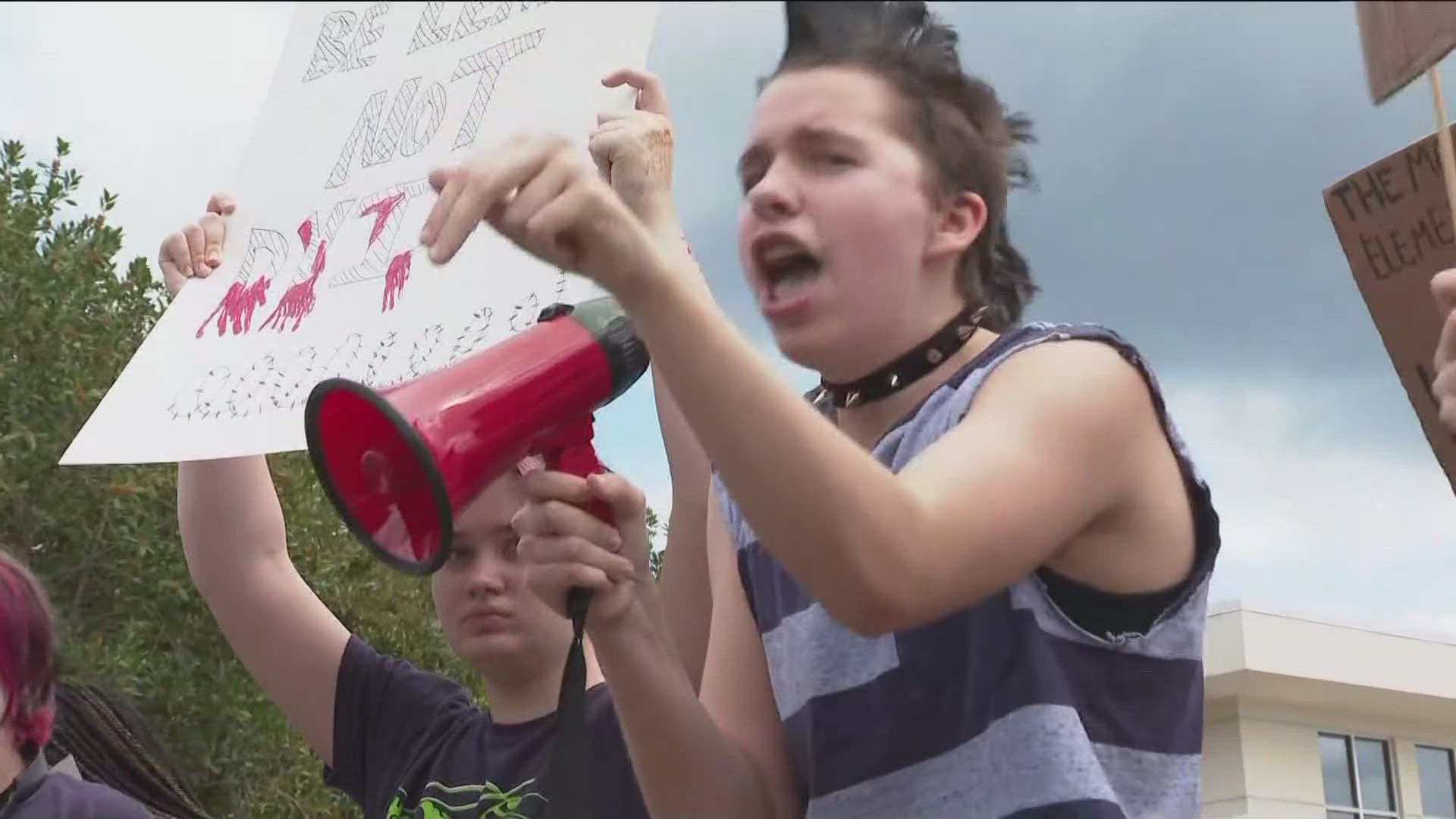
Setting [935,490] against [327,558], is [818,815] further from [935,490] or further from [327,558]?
[327,558]

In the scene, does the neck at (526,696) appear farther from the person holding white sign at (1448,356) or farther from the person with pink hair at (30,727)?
the person holding white sign at (1448,356)

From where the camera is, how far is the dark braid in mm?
3156

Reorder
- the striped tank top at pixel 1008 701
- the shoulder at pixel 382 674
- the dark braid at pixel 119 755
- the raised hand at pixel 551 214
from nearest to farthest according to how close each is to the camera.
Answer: the raised hand at pixel 551 214
the striped tank top at pixel 1008 701
the shoulder at pixel 382 674
the dark braid at pixel 119 755

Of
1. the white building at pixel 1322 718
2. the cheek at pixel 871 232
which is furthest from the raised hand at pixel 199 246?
the white building at pixel 1322 718

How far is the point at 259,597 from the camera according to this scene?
2635mm

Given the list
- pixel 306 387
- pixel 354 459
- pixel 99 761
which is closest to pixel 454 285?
pixel 306 387

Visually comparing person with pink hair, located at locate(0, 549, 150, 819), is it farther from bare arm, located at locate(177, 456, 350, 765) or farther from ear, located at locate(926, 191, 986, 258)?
ear, located at locate(926, 191, 986, 258)

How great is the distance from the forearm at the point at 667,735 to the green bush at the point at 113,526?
727 centimetres

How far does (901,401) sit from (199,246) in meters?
1.21

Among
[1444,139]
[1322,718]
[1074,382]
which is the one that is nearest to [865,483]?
[1074,382]

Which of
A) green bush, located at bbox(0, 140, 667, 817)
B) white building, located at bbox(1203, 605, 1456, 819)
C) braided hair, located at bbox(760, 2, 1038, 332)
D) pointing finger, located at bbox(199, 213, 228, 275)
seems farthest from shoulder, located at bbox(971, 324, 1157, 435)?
white building, located at bbox(1203, 605, 1456, 819)

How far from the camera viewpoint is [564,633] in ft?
8.13

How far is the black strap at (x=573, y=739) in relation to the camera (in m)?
1.56

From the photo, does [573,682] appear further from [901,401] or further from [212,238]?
[212,238]
